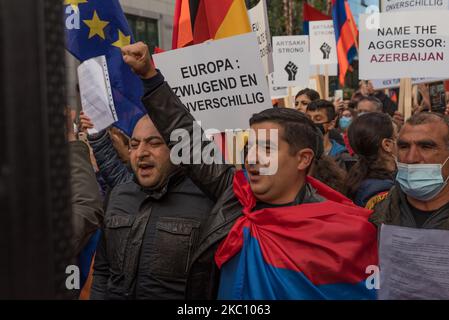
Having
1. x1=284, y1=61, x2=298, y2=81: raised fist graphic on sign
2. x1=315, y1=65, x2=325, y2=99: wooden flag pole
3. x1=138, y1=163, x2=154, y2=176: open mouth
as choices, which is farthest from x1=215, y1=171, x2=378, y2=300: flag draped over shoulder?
x1=315, y1=65, x2=325, y2=99: wooden flag pole

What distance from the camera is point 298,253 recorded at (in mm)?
2559

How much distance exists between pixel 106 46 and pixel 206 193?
1982 millimetres

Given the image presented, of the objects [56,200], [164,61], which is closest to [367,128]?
[164,61]

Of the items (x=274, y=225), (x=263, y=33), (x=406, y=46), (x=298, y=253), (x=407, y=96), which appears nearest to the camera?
(x=298, y=253)

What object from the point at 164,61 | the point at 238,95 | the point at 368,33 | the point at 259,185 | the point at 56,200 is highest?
the point at 368,33

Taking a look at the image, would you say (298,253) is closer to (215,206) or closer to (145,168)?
(215,206)

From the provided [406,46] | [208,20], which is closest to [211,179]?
[208,20]

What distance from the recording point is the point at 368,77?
5.95 meters

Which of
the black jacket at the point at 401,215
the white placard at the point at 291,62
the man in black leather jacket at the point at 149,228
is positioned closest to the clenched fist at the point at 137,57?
the man in black leather jacket at the point at 149,228

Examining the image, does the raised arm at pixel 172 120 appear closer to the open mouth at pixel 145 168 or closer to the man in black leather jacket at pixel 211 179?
the man in black leather jacket at pixel 211 179

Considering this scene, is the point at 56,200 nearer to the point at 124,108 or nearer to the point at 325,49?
the point at 124,108

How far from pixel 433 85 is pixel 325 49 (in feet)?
6.25

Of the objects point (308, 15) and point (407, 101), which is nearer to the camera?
point (407, 101)
